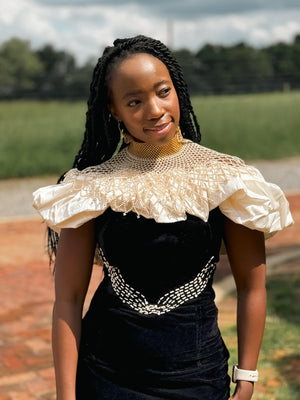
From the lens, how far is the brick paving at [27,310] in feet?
14.4

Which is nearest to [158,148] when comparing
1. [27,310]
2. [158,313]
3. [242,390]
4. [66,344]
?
[158,313]

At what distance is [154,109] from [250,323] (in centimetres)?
64

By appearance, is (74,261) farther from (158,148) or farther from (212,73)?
(212,73)

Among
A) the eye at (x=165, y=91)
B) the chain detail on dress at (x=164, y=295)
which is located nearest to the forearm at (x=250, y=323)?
the chain detail on dress at (x=164, y=295)

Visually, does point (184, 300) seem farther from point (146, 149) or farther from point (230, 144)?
point (230, 144)

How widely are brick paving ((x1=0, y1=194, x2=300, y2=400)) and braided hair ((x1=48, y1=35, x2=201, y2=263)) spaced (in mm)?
2622

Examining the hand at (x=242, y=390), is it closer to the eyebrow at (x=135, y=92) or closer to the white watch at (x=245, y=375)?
the white watch at (x=245, y=375)

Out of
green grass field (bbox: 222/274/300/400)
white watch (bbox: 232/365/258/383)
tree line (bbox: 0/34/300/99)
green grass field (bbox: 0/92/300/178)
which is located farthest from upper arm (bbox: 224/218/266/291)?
tree line (bbox: 0/34/300/99)

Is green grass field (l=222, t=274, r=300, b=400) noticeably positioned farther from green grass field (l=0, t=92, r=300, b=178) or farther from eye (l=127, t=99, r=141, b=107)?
green grass field (l=0, t=92, r=300, b=178)

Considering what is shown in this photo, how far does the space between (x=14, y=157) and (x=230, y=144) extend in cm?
682

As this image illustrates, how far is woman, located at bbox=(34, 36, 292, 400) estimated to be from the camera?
1.70m

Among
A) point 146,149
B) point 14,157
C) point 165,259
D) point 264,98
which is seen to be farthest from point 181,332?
point 264,98

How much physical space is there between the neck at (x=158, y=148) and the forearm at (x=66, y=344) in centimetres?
46

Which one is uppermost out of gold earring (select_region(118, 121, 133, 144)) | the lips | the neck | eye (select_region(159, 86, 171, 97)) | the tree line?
eye (select_region(159, 86, 171, 97))
